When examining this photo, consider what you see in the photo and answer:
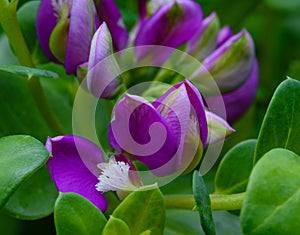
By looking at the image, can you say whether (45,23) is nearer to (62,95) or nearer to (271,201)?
(62,95)

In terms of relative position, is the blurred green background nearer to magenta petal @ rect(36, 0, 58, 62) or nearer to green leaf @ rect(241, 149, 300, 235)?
magenta petal @ rect(36, 0, 58, 62)

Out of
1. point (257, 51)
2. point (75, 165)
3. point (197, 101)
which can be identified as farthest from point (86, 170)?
point (257, 51)

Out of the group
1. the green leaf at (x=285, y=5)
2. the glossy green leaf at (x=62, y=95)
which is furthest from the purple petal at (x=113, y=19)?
the green leaf at (x=285, y=5)

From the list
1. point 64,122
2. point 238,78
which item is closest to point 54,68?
point 64,122

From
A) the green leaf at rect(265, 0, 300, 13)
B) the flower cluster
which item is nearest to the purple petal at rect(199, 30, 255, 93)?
the flower cluster

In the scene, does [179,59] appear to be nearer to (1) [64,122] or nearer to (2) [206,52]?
(2) [206,52]
